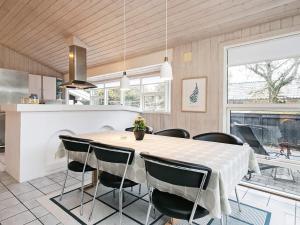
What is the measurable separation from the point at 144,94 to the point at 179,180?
381 cm

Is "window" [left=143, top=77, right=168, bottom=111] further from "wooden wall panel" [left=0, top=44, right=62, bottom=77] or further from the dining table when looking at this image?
"wooden wall panel" [left=0, top=44, right=62, bottom=77]

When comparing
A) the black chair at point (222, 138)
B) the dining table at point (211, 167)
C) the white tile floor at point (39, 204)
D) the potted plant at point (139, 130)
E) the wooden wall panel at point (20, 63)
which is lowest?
the white tile floor at point (39, 204)

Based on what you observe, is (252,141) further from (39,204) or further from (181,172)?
(39,204)

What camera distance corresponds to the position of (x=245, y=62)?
119 inches

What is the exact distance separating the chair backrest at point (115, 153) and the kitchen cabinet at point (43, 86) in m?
5.27

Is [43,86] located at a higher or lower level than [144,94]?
higher

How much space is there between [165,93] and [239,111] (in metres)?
1.82

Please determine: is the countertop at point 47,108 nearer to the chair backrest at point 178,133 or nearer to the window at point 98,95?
the chair backrest at point 178,133

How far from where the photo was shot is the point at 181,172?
1299 mm

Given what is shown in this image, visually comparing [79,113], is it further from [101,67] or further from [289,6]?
[289,6]

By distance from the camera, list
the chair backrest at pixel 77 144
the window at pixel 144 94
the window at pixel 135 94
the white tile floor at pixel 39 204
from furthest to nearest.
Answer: the window at pixel 135 94
the window at pixel 144 94
the chair backrest at pixel 77 144
the white tile floor at pixel 39 204

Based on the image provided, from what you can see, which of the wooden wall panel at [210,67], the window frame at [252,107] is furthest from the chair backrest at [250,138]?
the wooden wall panel at [210,67]

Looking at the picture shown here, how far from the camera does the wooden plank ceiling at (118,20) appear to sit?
103 inches

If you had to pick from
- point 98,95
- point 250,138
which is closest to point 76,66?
point 98,95
